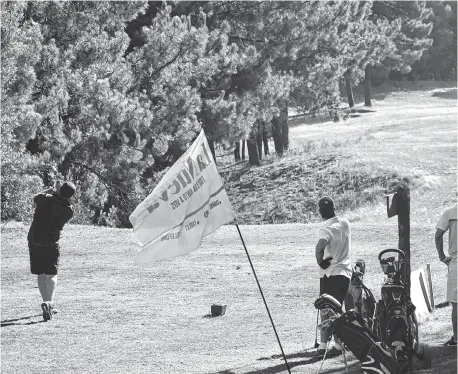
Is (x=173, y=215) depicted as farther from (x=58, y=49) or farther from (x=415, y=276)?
(x=58, y=49)

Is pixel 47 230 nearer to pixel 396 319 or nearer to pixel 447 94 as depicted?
pixel 396 319

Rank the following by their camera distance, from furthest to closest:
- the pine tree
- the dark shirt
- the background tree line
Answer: the pine tree < the background tree line < the dark shirt

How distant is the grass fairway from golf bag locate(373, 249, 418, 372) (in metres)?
0.47

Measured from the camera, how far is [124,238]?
19.7 metres

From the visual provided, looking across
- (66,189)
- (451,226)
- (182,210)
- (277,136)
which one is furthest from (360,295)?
(277,136)

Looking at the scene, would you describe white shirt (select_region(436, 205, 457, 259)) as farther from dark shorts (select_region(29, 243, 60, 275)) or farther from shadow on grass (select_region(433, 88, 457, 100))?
shadow on grass (select_region(433, 88, 457, 100))

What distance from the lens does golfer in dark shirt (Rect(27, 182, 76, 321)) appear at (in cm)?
1107

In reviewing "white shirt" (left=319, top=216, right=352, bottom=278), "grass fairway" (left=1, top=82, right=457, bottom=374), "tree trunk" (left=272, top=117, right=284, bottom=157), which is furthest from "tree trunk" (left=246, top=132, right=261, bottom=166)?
"white shirt" (left=319, top=216, right=352, bottom=278)

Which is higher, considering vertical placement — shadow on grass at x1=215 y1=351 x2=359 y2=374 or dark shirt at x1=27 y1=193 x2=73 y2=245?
dark shirt at x1=27 y1=193 x2=73 y2=245

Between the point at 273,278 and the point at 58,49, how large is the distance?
9755mm

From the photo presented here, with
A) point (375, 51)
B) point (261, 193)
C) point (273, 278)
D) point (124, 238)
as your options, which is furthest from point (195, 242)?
point (375, 51)

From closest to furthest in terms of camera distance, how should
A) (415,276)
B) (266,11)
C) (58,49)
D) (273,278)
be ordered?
(415,276) < (273,278) < (58,49) < (266,11)

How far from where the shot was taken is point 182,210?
808cm

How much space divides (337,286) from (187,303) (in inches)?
175
